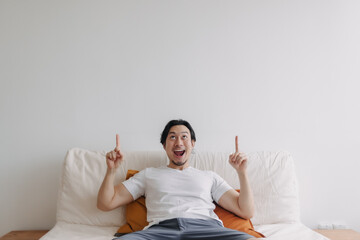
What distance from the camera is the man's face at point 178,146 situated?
190cm

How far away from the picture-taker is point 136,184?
187cm

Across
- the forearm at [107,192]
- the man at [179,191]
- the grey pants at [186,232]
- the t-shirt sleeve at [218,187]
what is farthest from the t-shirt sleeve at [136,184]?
the t-shirt sleeve at [218,187]

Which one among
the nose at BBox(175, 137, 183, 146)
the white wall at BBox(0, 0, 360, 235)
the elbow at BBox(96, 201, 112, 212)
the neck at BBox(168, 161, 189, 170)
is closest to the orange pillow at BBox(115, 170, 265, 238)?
the elbow at BBox(96, 201, 112, 212)

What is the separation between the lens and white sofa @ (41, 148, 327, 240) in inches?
74.8

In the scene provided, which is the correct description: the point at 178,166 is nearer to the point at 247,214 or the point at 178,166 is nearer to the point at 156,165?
the point at 156,165

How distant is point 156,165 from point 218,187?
0.43 meters

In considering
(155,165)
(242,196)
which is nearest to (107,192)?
(155,165)

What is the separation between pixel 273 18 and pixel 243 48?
326mm

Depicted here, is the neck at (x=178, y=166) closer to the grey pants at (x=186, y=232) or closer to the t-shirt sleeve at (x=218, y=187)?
the t-shirt sleeve at (x=218, y=187)

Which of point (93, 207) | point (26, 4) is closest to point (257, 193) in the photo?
point (93, 207)

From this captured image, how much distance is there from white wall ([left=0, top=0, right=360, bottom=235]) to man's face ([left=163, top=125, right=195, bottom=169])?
0.36m

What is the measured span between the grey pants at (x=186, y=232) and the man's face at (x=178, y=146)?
38cm

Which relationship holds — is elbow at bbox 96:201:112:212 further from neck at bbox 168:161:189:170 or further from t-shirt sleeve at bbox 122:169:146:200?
neck at bbox 168:161:189:170

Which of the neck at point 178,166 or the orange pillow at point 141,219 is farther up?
the neck at point 178,166
